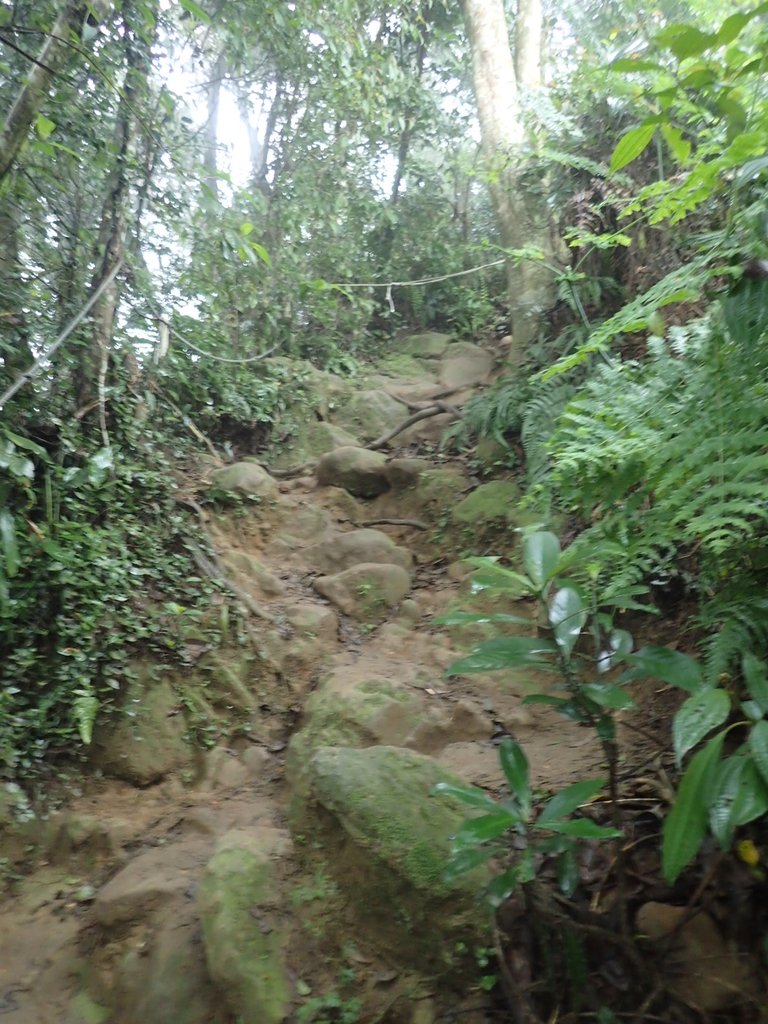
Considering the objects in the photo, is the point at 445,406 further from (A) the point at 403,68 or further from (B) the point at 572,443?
(A) the point at 403,68

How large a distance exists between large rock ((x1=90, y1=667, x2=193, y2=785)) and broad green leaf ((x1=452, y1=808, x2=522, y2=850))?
2.06 m

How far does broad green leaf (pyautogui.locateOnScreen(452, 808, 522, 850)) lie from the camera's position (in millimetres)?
1842

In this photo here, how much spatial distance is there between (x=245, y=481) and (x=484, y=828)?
12.5ft

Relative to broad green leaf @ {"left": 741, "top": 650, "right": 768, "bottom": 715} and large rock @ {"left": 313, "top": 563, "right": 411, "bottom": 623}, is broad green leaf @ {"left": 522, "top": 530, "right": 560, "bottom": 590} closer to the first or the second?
broad green leaf @ {"left": 741, "top": 650, "right": 768, "bottom": 715}

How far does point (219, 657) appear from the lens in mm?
3934

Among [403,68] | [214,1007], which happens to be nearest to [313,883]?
[214,1007]

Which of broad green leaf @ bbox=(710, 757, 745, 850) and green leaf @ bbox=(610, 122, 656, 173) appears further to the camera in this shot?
green leaf @ bbox=(610, 122, 656, 173)

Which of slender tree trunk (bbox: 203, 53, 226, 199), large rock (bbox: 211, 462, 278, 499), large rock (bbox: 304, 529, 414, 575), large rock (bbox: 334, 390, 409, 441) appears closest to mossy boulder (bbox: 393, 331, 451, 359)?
large rock (bbox: 334, 390, 409, 441)

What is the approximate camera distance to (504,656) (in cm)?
202

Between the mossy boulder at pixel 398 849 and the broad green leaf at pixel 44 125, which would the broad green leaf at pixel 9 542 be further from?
the broad green leaf at pixel 44 125

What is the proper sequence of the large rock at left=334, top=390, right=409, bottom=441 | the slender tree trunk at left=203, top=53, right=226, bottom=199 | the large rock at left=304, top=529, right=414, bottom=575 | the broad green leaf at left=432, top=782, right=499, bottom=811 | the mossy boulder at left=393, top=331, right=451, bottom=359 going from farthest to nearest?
the mossy boulder at left=393, top=331, right=451, bottom=359 < the slender tree trunk at left=203, top=53, right=226, bottom=199 < the large rock at left=334, top=390, right=409, bottom=441 < the large rock at left=304, top=529, right=414, bottom=575 < the broad green leaf at left=432, top=782, right=499, bottom=811

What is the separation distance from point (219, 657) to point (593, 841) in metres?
2.30

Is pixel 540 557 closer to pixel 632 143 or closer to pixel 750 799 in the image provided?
pixel 750 799

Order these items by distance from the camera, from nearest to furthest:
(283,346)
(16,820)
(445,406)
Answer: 1. (16,820)
2. (445,406)
3. (283,346)
